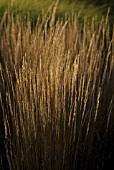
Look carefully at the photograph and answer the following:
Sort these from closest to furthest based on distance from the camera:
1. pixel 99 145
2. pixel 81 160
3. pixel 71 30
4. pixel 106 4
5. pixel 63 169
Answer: pixel 63 169 → pixel 81 160 → pixel 99 145 → pixel 71 30 → pixel 106 4

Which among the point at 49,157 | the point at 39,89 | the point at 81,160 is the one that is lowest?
the point at 81,160

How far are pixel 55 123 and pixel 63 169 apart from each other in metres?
0.32

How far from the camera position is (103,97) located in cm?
302

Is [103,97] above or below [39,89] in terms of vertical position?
below

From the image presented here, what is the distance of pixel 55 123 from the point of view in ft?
7.44

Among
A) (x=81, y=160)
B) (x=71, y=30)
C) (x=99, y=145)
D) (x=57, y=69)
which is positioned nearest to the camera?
(x=57, y=69)

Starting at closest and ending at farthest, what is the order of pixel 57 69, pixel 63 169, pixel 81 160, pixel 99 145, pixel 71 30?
pixel 57 69, pixel 63 169, pixel 81 160, pixel 99 145, pixel 71 30

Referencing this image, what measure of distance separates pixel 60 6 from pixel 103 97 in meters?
2.60

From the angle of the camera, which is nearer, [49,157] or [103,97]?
[49,157]

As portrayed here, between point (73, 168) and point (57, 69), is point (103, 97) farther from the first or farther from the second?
point (57, 69)

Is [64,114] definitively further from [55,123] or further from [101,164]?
[101,164]

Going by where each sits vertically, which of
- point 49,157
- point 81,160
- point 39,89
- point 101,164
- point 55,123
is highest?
point 39,89

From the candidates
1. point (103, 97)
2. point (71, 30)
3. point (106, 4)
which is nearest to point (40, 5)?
point (106, 4)

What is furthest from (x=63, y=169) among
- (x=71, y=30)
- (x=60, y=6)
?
(x=60, y=6)
